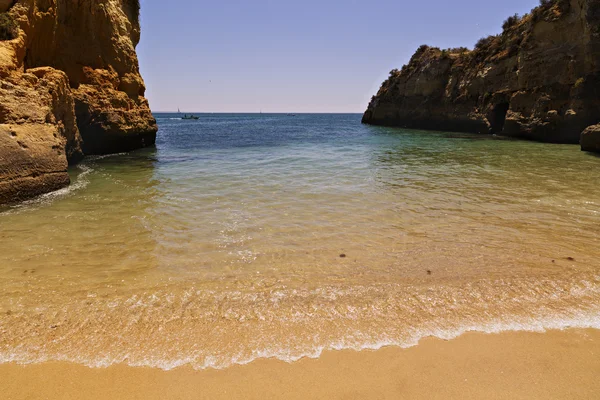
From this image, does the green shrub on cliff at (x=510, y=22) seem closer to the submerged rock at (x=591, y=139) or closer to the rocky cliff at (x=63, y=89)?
the submerged rock at (x=591, y=139)

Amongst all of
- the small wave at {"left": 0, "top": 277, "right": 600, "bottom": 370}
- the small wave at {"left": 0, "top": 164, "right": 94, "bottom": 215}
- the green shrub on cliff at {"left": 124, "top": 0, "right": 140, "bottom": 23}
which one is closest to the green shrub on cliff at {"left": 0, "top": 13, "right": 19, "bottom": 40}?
the small wave at {"left": 0, "top": 164, "right": 94, "bottom": 215}

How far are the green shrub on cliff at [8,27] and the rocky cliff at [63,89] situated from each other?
0.03 metres

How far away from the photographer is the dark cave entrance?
30253 millimetres

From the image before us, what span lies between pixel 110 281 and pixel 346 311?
2915 millimetres

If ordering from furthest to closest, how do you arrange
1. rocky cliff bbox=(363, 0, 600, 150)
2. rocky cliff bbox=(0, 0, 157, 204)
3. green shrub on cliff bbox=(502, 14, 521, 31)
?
green shrub on cliff bbox=(502, 14, 521, 31)
rocky cliff bbox=(363, 0, 600, 150)
rocky cliff bbox=(0, 0, 157, 204)

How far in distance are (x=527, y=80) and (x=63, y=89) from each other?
29.8 meters

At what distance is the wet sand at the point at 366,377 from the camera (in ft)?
8.25

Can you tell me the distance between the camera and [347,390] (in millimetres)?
2543

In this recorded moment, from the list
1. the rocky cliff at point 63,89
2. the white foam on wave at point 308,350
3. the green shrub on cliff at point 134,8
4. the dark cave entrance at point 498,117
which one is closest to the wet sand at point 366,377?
the white foam on wave at point 308,350

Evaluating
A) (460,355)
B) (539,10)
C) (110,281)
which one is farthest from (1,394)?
(539,10)

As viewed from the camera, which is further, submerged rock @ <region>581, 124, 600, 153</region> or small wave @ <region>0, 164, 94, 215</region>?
submerged rock @ <region>581, 124, 600, 153</region>

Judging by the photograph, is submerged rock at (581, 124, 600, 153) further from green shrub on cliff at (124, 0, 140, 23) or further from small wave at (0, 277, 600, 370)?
green shrub on cliff at (124, 0, 140, 23)

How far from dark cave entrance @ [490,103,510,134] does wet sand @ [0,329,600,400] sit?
32.3 m

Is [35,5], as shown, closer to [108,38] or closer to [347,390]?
[108,38]
